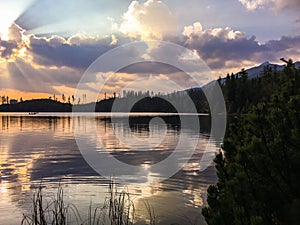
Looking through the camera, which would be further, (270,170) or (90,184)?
(90,184)

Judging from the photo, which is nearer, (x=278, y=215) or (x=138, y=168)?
(x=278, y=215)

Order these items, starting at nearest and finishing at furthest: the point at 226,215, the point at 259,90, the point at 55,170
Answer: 1. the point at 226,215
2. the point at 55,170
3. the point at 259,90

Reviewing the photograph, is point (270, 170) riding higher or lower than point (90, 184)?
higher

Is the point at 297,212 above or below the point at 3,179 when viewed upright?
above

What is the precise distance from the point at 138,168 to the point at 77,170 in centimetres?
406

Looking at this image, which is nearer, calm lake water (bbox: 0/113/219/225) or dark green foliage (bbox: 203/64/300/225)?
dark green foliage (bbox: 203/64/300/225)

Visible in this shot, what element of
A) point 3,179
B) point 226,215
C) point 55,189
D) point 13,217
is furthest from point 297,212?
point 3,179

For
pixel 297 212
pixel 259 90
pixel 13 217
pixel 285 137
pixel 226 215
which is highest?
pixel 259 90

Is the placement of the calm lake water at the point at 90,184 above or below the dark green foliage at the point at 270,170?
below

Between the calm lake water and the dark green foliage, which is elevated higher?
the dark green foliage

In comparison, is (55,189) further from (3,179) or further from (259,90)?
(259,90)

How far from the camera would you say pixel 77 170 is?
23.0 meters

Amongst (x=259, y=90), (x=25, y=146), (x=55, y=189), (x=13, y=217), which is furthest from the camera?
(x=259, y=90)

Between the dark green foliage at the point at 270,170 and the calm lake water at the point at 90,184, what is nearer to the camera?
the dark green foliage at the point at 270,170
